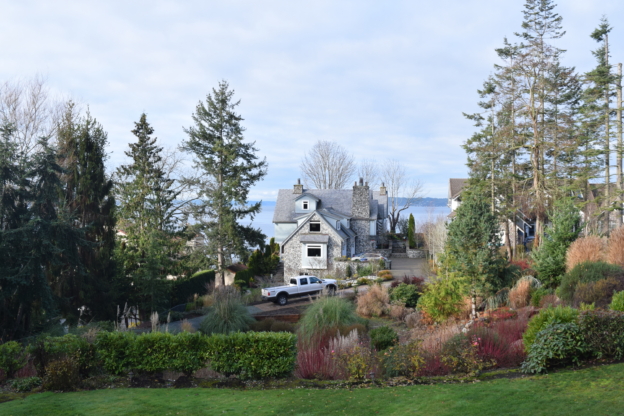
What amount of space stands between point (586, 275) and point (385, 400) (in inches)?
413

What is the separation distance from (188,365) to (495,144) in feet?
86.0

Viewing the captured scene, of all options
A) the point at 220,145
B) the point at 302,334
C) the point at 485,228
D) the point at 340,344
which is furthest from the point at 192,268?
the point at 340,344

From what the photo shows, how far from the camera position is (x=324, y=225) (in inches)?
1401

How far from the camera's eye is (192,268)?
28.4 m

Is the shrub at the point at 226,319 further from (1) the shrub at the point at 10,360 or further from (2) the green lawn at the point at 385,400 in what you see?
(2) the green lawn at the point at 385,400

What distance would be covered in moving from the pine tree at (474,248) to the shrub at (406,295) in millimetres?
5257

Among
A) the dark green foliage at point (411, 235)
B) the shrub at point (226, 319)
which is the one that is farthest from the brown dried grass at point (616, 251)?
the dark green foliage at point (411, 235)

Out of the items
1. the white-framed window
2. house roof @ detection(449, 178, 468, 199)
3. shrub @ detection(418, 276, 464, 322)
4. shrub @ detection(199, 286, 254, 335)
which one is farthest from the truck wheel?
house roof @ detection(449, 178, 468, 199)

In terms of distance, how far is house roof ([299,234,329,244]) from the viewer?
34750 millimetres

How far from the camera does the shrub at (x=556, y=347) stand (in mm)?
8055

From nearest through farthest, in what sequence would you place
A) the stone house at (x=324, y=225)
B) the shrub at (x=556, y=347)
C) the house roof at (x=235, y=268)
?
the shrub at (x=556, y=347) → the stone house at (x=324, y=225) → the house roof at (x=235, y=268)

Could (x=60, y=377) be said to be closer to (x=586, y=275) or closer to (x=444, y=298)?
(x=444, y=298)

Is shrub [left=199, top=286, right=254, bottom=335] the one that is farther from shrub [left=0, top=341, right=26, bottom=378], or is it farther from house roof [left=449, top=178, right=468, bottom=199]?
house roof [left=449, top=178, right=468, bottom=199]

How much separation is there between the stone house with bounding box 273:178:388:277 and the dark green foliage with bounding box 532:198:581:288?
57.6 ft
